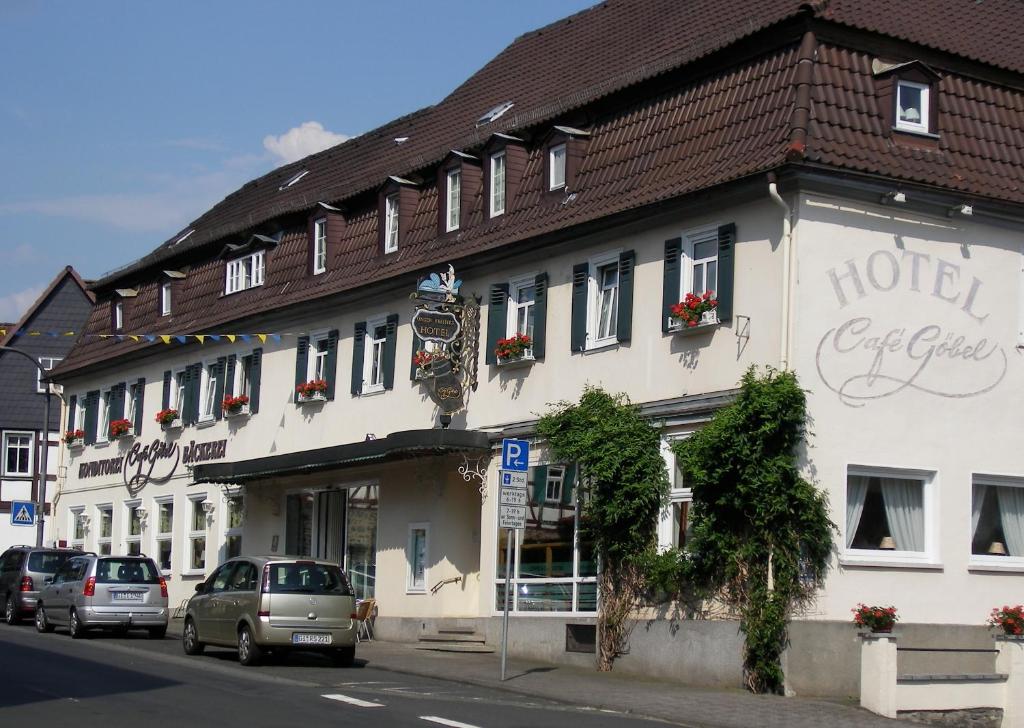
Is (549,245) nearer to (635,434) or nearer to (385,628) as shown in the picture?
(635,434)

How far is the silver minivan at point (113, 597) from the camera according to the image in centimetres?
2844

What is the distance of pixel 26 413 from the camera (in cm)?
6419

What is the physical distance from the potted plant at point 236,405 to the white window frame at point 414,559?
7.50 m

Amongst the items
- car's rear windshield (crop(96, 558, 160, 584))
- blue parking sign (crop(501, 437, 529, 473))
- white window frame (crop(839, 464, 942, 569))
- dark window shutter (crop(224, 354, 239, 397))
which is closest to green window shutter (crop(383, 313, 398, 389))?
car's rear windshield (crop(96, 558, 160, 584))

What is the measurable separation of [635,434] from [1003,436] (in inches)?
201

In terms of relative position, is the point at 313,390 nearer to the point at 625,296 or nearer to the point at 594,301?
the point at 594,301

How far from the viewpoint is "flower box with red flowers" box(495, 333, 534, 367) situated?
26.2 metres

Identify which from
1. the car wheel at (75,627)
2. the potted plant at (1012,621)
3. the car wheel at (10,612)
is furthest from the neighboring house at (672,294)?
the car wheel at (75,627)

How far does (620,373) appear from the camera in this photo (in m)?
24.0

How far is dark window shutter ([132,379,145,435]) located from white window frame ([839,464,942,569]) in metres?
24.6

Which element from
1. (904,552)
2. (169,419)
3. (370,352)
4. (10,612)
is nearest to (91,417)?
(169,419)

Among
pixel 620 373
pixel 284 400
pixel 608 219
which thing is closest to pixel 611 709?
pixel 620 373

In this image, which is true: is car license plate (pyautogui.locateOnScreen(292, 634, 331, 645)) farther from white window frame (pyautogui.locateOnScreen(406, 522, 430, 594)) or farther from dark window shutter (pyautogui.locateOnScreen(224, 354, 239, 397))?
dark window shutter (pyautogui.locateOnScreen(224, 354, 239, 397))

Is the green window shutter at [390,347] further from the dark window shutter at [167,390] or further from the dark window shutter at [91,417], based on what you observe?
the dark window shutter at [91,417]
